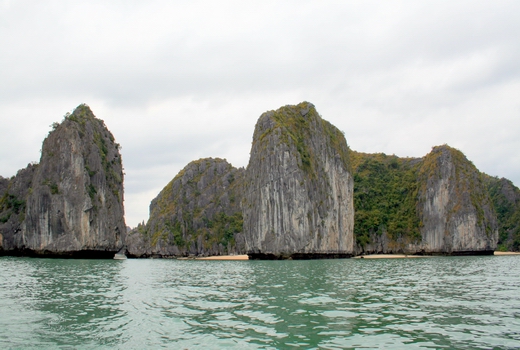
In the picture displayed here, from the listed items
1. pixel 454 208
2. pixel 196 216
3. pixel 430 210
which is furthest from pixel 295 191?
pixel 196 216

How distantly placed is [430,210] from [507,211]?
52.4 meters

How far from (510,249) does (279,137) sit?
10032 centimetres

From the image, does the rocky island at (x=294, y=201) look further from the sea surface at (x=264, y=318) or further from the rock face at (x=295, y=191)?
the sea surface at (x=264, y=318)

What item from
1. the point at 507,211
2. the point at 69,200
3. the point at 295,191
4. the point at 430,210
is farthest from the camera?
the point at 507,211

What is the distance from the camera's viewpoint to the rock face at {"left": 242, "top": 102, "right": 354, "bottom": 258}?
258 ft

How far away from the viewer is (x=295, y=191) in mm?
80562

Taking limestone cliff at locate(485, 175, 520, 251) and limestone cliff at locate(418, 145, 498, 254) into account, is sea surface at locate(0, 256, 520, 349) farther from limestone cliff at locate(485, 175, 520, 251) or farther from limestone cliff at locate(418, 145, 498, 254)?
limestone cliff at locate(485, 175, 520, 251)

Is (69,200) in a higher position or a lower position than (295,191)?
lower

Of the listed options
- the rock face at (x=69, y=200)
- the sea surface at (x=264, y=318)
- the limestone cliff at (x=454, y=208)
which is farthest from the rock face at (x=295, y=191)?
the sea surface at (x=264, y=318)

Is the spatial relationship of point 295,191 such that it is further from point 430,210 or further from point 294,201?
point 430,210

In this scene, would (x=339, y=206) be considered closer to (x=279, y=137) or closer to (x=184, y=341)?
(x=279, y=137)

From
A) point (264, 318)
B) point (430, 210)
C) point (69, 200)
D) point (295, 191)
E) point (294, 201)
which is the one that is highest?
point (295, 191)

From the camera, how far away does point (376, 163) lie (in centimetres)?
14612

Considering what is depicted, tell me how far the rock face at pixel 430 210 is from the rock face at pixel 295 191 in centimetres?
2828
